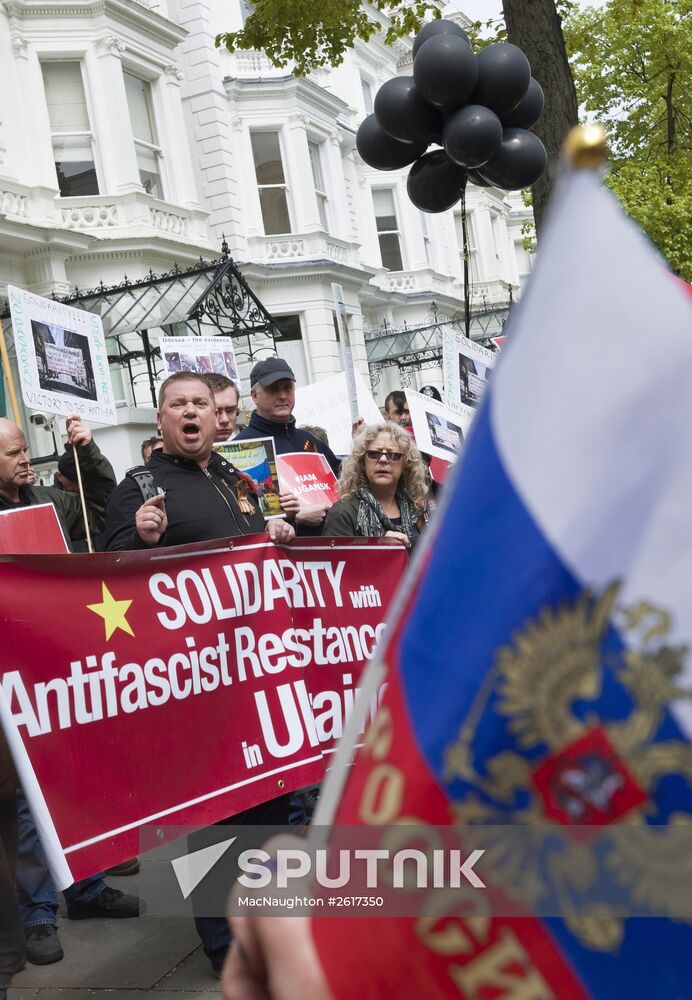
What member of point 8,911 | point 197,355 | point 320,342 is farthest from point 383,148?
point 320,342

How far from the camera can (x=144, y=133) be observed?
1906 centimetres

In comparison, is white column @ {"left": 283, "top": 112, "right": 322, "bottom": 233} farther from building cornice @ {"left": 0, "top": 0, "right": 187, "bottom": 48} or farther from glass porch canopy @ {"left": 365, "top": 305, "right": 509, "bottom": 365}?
glass porch canopy @ {"left": 365, "top": 305, "right": 509, "bottom": 365}

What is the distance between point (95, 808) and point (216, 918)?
2.05 ft

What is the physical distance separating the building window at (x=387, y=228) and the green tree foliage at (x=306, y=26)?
57.0ft

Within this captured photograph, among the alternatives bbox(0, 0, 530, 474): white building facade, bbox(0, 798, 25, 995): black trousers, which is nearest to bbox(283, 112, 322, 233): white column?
bbox(0, 0, 530, 474): white building facade

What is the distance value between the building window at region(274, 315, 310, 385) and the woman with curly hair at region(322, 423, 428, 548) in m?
17.6

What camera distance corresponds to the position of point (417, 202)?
8.19m

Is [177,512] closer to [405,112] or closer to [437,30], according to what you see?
[405,112]

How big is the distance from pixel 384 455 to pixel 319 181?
20481mm

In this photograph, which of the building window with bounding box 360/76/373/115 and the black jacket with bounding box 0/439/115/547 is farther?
the building window with bounding box 360/76/373/115

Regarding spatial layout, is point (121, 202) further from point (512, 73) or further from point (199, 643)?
point (199, 643)

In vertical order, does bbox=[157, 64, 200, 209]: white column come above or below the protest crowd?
above

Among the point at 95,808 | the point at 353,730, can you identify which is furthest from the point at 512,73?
the point at 353,730

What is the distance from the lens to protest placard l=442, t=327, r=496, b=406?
7.32 meters
